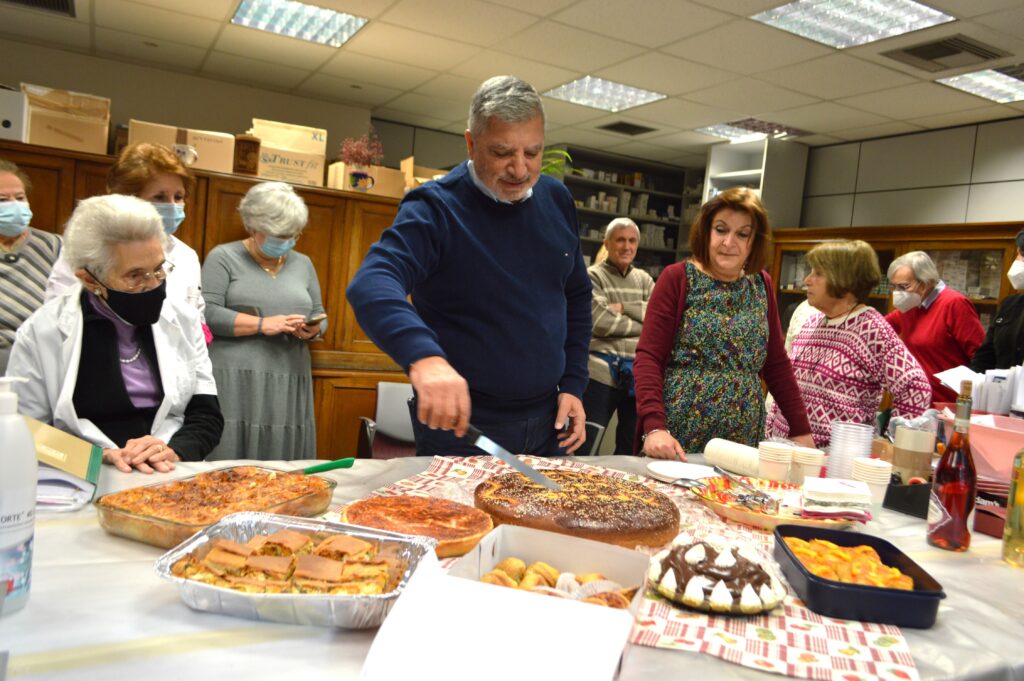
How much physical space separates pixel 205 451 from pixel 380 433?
138 centimetres

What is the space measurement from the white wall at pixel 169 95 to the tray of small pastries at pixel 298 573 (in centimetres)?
656

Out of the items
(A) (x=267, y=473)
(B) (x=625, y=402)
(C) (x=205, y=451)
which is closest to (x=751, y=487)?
(A) (x=267, y=473)

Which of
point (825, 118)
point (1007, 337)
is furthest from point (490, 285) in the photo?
point (825, 118)

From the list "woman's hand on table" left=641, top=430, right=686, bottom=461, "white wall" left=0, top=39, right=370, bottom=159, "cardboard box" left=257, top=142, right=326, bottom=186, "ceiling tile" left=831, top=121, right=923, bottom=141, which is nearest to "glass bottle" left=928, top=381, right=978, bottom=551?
"woman's hand on table" left=641, top=430, right=686, bottom=461

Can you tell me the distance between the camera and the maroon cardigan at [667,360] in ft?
7.16

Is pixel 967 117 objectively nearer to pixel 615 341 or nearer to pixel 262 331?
pixel 615 341

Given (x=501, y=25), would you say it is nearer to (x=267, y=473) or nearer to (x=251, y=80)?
(x=251, y=80)

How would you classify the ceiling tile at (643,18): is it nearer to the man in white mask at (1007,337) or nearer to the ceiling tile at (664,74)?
the ceiling tile at (664,74)

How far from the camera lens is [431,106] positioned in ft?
23.3

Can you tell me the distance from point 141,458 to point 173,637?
75 centimetres

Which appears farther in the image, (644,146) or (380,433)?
(644,146)

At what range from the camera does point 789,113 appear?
6.30 metres

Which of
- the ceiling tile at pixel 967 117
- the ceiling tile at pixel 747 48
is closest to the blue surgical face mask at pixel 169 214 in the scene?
the ceiling tile at pixel 747 48

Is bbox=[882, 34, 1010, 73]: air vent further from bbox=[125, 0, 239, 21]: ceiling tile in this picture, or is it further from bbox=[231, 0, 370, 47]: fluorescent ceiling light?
bbox=[125, 0, 239, 21]: ceiling tile
